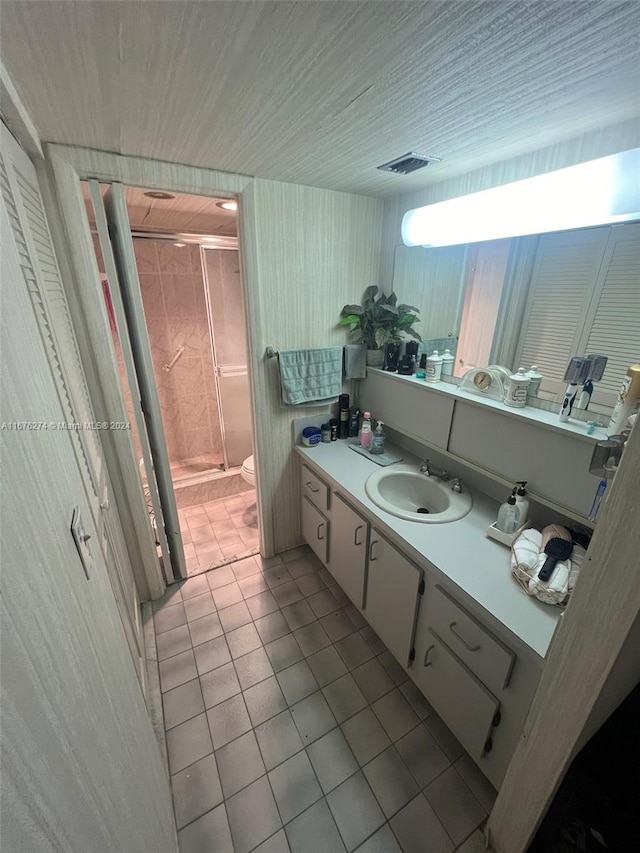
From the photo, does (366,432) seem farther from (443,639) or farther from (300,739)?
(300,739)

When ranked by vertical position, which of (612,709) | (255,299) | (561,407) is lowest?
(612,709)

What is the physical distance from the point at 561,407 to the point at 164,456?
173 cm

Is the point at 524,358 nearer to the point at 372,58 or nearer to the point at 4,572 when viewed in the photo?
the point at 372,58

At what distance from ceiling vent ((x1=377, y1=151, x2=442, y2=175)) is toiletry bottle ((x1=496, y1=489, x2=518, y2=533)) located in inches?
48.1

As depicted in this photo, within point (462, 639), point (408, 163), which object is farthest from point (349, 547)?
point (408, 163)

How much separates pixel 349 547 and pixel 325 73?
1622 millimetres

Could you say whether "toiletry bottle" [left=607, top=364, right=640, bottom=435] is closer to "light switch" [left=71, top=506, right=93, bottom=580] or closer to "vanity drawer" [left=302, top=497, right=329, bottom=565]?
"vanity drawer" [left=302, top=497, right=329, bottom=565]

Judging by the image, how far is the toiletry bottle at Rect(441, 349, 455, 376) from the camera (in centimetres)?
158

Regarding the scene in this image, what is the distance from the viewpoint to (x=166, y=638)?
5.50 feet

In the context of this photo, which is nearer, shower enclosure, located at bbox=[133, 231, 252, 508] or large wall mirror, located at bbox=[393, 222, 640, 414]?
large wall mirror, located at bbox=[393, 222, 640, 414]

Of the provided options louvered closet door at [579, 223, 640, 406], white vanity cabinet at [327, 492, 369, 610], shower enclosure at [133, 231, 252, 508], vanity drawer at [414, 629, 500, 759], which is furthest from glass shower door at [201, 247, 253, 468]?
louvered closet door at [579, 223, 640, 406]

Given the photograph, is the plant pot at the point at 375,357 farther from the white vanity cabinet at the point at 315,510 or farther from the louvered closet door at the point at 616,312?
the louvered closet door at the point at 616,312

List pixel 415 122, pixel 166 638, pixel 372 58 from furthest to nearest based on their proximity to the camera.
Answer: pixel 166 638 < pixel 415 122 < pixel 372 58

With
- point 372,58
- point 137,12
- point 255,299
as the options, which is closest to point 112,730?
point 137,12
